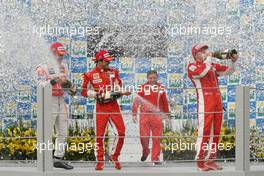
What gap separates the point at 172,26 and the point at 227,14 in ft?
2.22

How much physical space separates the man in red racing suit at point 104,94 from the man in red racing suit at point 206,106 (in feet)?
2.67

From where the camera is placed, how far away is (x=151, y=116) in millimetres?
10930

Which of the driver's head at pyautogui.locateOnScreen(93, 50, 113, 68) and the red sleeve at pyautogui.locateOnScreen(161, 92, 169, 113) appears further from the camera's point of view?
the driver's head at pyautogui.locateOnScreen(93, 50, 113, 68)

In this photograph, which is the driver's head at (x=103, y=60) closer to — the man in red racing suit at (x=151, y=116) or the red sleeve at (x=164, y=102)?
the man in red racing suit at (x=151, y=116)

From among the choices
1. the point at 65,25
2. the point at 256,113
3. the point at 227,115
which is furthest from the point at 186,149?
the point at 65,25

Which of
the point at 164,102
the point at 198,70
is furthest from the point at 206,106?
the point at 164,102

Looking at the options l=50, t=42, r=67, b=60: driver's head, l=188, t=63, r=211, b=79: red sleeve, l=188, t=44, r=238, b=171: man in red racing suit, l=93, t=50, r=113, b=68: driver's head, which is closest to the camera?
l=188, t=44, r=238, b=171: man in red racing suit

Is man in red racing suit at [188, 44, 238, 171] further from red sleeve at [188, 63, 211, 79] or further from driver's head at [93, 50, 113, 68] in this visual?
driver's head at [93, 50, 113, 68]

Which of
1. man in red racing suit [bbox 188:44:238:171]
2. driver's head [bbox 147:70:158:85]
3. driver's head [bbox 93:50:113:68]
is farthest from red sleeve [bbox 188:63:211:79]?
driver's head [bbox 93:50:113:68]

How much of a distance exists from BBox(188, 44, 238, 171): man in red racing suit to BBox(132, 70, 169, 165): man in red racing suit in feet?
1.31

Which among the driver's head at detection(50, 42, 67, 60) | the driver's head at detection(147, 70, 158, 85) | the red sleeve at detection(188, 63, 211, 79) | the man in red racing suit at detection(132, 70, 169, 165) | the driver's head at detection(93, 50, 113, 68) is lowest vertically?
the man in red racing suit at detection(132, 70, 169, 165)

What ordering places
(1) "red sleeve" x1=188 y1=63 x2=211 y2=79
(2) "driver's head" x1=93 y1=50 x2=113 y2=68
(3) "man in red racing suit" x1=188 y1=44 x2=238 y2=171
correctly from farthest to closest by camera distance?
(2) "driver's head" x1=93 y1=50 x2=113 y2=68 < (1) "red sleeve" x1=188 y1=63 x2=211 y2=79 < (3) "man in red racing suit" x1=188 y1=44 x2=238 y2=171

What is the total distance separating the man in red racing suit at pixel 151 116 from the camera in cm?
1086

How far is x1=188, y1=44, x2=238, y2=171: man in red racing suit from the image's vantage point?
10.8m
